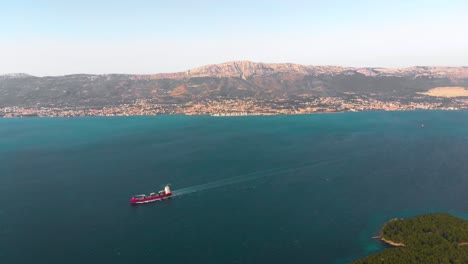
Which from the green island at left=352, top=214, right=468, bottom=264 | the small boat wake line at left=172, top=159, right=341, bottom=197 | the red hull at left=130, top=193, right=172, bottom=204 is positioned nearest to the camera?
the green island at left=352, top=214, right=468, bottom=264

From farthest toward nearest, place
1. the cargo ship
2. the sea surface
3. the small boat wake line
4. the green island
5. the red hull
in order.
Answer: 1. the small boat wake line
2. the cargo ship
3. the red hull
4. the sea surface
5. the green island

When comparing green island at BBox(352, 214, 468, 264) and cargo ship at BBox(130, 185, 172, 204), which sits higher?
cargo ship at BBox(130, 185, 172, 204)

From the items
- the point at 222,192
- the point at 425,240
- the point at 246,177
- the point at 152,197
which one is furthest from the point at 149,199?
the point at 425,240

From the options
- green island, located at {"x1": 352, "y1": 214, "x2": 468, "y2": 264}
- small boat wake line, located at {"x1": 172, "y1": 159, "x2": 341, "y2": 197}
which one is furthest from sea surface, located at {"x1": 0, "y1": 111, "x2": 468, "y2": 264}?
green island, located at {"x1": 352, "y1": 214, "x2": 468, "y2": 264}

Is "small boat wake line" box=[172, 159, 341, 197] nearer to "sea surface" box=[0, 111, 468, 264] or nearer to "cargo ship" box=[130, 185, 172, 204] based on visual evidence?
"sea surface" box=[0, 111, 468, 264]

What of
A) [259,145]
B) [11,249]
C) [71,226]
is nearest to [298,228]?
[71,226]

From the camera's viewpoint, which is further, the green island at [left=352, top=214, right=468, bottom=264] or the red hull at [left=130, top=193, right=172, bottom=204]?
the red hull at [left=130, top=193, right=172, bottom=204]

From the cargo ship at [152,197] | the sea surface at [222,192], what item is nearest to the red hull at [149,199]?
the cargo ship at [152,197]
